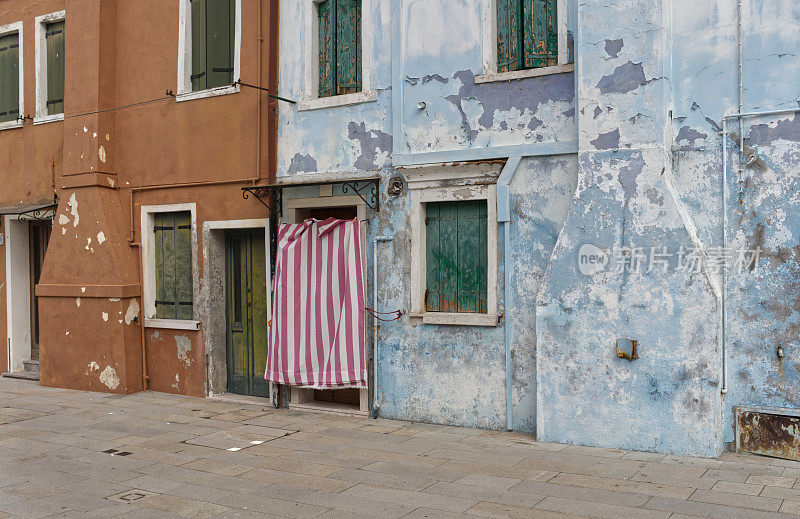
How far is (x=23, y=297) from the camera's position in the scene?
1302 centimetres

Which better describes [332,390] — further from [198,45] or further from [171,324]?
[198,45]

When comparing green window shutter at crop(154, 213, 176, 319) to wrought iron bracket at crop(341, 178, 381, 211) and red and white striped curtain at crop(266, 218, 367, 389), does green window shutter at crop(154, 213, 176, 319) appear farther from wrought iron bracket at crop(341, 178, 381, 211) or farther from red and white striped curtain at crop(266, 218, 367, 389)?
wrought iron bracket at crop(341, 178, 381, 211)

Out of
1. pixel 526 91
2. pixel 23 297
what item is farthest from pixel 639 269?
pixel 23 297

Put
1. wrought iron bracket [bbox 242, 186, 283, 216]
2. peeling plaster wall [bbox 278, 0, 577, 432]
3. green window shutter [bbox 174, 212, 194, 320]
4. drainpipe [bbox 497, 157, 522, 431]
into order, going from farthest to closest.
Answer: green window shutter [bbox 174, 212, 194, 320], wrought iron bracket [bbox 242, 186, 283, 216], drainpipe [bbox 497, 157, 522, 431], peeling plaster wall [bbox 278, 0, 577, 432]

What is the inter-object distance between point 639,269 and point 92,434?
6391mm

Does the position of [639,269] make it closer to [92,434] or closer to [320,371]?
[320,371]

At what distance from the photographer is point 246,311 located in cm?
1063

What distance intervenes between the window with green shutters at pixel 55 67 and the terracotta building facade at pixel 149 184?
0.11 ft

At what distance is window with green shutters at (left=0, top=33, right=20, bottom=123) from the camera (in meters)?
12.8

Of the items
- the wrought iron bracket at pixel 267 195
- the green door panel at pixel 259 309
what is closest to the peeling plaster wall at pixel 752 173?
the wrought iron bracket at pixel 267 195

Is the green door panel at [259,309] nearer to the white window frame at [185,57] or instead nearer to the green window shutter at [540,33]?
the white window frame at [185,57]

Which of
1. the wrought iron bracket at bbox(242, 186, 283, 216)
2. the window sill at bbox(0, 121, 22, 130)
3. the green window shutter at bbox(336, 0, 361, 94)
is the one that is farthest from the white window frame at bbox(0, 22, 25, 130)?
the green window shutter at bbox(336, 0, 361, 94)

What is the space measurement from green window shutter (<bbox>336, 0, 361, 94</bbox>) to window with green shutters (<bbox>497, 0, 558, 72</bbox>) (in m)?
1.94

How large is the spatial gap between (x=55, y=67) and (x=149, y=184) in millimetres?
3072
